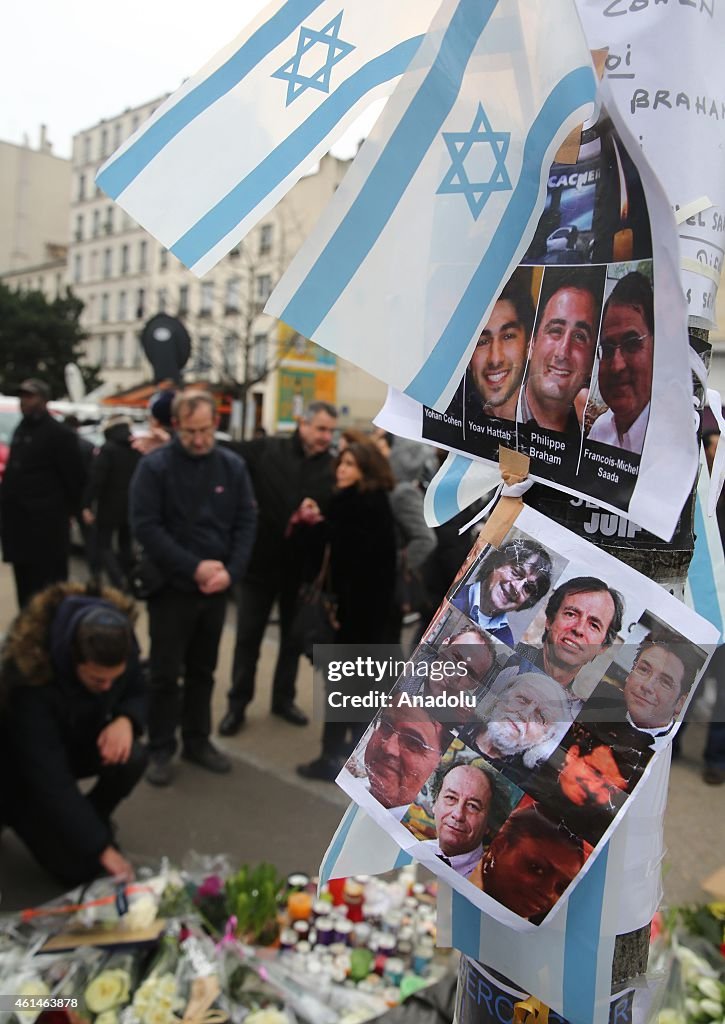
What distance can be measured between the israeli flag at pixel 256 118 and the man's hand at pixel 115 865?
2.35 metres

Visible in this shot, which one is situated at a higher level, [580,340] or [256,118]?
[256,118]

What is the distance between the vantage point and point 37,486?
561 centimetres

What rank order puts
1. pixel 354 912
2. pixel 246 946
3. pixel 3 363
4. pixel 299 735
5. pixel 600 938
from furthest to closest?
pixel 3 363
pixel 299 735
pixel 354 912
pixel 246 946
pixel 600 938

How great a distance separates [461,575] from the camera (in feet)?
3.49

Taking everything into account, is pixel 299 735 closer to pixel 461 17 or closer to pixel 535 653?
pixel 535 653

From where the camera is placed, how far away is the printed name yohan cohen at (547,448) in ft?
3.21

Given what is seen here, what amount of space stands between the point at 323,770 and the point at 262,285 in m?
31.1

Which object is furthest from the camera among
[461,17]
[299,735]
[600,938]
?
[299,735]

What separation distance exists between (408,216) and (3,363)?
4502 cm

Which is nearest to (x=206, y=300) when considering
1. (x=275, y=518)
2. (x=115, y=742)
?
(x=275, y=518)

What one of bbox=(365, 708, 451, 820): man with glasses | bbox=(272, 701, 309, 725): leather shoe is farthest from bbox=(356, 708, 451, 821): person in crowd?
bbox=(272, 701, 309, 725): leather shoe

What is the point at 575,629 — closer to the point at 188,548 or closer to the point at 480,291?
the point at 480,291

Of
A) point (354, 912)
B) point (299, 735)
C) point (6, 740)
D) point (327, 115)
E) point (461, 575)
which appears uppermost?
point (327, 115)

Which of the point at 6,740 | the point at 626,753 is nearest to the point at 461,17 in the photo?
the point at 626,753
